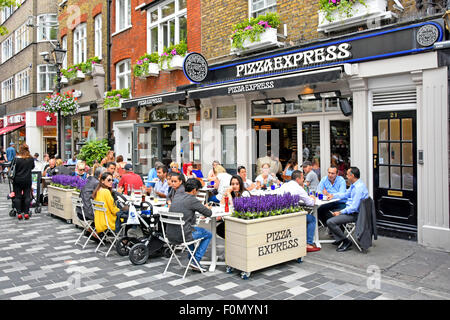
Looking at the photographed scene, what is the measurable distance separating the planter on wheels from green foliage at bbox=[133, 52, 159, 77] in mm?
9717

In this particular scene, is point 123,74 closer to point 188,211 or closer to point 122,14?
point 122,14

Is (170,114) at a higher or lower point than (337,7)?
lower

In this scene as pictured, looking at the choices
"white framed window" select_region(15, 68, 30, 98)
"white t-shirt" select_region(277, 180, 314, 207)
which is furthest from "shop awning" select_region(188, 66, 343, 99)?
"white framed window" select_region(15, 68, 30, 98)

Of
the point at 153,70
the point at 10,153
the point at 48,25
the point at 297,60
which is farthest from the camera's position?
the point at 48,25

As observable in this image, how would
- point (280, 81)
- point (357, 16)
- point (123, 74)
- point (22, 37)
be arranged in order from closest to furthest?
Result: 1. point (357, 16)
2. point (280, 81)
3. point (123, 74)
4. point (22, 37)

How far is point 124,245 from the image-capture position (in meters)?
6.54

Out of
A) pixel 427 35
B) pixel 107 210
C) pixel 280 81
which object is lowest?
pixel 107 210

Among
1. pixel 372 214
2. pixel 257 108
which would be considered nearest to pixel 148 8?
pixel 257 108

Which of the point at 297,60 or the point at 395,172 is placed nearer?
the point at 395,172

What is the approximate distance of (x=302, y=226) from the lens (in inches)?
235

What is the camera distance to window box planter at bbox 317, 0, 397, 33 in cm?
741

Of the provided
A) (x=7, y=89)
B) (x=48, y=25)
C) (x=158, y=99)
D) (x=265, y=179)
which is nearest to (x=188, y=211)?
(x=265, y=179)

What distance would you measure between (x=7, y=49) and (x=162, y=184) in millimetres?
29208

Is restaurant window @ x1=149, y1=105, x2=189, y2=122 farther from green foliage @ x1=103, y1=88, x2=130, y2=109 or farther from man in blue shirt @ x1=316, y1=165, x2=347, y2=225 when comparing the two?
man in blue shirt @ x1=316, y1=165, x2=347, y2=225
